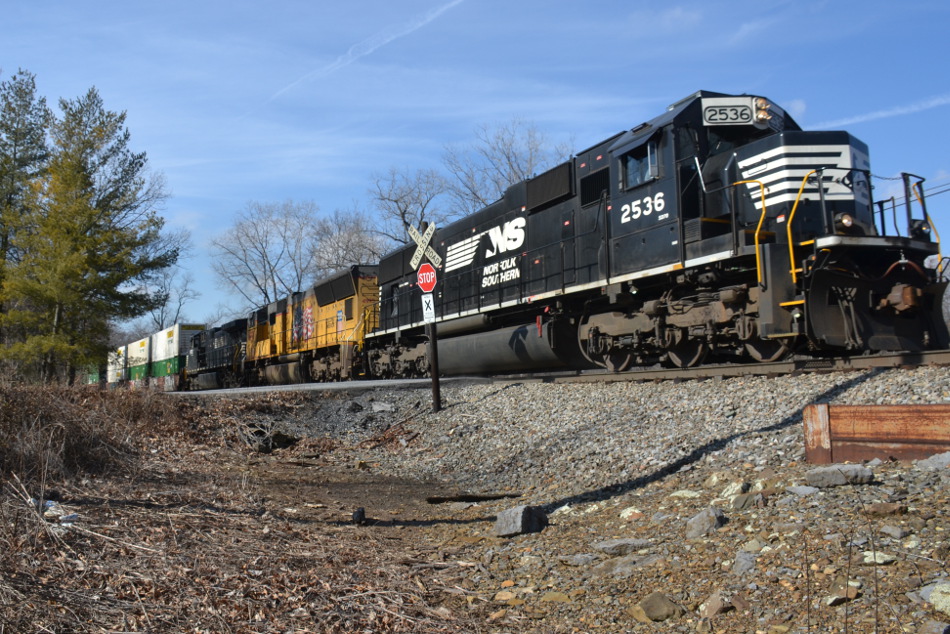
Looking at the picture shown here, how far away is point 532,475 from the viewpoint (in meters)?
7.10

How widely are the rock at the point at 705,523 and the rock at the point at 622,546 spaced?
0.26 metres

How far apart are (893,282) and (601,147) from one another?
15.6 feet

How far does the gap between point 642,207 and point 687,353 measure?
2.24m

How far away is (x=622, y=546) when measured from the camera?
417 centimetres

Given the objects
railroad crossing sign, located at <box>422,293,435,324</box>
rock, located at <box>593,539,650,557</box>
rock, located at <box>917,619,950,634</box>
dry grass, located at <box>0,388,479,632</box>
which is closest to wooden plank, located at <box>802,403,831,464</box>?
rock, located at <box>593,539,650,557</box>

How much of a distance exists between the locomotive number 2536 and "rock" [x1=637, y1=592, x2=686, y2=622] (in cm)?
739

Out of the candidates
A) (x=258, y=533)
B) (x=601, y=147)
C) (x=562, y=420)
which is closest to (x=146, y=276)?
(x=601, y=147)

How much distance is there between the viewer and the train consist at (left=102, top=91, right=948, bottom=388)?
27.1 feet

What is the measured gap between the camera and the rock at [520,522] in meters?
5.01

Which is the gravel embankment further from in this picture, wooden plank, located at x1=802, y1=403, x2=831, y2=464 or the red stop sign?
the red stop sign

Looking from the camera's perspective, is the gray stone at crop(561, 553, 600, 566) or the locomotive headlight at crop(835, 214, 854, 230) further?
the locomotive headlight at crop(835, 214, 854, 230)

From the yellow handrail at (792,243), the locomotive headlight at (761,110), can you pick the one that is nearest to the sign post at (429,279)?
the locomotive headlight at (761,110)

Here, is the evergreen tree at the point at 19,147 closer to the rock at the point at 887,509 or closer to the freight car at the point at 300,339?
the freight car at the point at 300,339

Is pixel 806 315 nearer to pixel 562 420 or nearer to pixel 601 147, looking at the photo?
pixel 562 420
